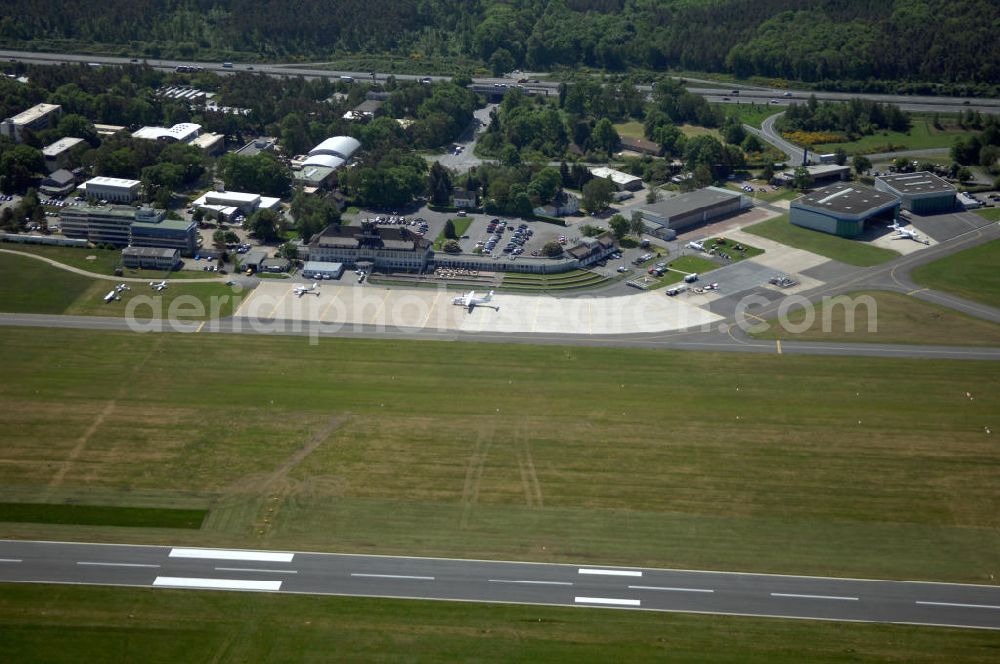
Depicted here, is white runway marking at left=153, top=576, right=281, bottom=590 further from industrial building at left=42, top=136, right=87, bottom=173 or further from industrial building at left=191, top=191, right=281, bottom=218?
industrial building at left=42, top=136, right=87, bottom=173

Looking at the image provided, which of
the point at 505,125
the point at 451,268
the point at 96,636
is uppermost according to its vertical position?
the point at 505,125

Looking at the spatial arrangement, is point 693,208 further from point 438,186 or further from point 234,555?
point 234,555

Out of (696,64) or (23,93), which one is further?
(696,64)

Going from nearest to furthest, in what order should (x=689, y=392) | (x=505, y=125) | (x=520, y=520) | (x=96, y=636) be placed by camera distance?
(x=96, y=636)
(x=520, y=520)
(x=689, y=392)
(x=505, y=125)

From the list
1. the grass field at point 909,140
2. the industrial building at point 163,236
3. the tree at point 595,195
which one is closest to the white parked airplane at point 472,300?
the tree at point 595,195

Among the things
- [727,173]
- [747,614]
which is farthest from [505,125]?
[747,614]

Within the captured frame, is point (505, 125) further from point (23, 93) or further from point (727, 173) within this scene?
point (23, 93)

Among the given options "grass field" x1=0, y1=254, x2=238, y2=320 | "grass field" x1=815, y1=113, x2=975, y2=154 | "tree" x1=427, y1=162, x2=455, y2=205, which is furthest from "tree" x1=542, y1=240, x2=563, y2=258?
"grass field" x1=815, y1=113, x2=975, y2=154
